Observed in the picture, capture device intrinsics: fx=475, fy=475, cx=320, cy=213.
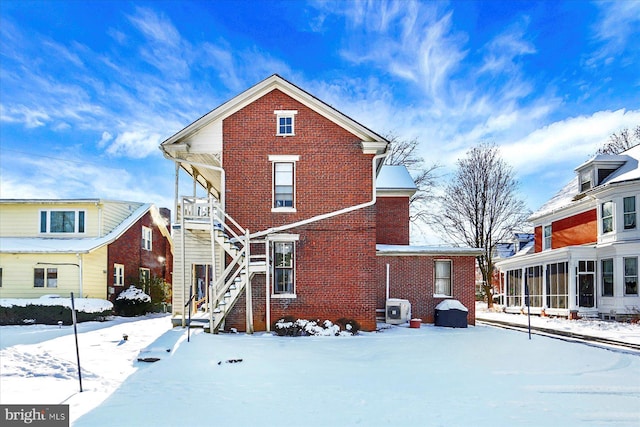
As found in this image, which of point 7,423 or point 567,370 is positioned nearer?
point 7,423

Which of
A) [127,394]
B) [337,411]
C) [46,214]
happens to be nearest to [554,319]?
[337,411]

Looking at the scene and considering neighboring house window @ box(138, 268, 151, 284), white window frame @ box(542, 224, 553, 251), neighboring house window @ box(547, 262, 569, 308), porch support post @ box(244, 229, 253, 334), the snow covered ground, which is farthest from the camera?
white window frame @ box(542, 224, 553, 251)

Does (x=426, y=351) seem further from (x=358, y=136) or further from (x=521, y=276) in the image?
(x=521, y=276)

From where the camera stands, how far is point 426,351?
12.6 metres

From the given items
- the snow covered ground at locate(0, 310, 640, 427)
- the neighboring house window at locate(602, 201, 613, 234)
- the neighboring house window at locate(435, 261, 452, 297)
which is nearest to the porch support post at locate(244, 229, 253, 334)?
the snow covered ground at locate(0, 310, 640, 427)

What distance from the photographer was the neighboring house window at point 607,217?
23.0m

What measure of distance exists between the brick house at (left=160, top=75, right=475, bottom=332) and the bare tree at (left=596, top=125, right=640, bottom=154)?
28.5 m

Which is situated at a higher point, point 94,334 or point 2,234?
point 2,234

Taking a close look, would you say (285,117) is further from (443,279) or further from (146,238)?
(146,238)

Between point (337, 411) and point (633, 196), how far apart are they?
21.0m

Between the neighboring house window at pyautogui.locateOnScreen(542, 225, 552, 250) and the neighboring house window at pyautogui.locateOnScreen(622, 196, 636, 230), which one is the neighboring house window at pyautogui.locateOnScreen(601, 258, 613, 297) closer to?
the neighboring house window at pyautogui.locateOnScreen(622, 196, 636, 230)

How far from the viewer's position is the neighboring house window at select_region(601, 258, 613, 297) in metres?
22.8

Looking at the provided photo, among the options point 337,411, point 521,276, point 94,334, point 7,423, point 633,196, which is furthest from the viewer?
point 521,276

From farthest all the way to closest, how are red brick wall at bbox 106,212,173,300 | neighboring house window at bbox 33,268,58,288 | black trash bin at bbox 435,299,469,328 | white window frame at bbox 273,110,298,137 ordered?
red brick wall at bbox 106,212,173,300 < neighboring house window at bbox 33,268,58,288 < black trash bin at bbox 435,299,469,328 < white window frame at bbox 273,110,298,137
